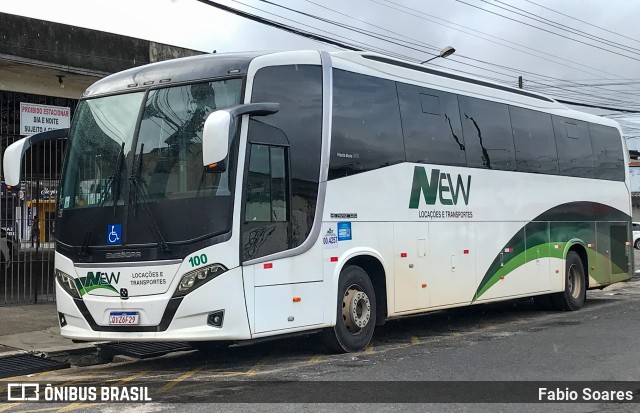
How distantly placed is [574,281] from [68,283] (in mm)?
10522

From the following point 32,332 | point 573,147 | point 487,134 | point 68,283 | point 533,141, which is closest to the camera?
point 68,283

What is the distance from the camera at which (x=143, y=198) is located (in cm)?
797

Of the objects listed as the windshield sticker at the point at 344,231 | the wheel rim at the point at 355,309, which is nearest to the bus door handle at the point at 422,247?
the wheel rim at the point at 355,309

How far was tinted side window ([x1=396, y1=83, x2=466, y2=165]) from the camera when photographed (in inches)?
412

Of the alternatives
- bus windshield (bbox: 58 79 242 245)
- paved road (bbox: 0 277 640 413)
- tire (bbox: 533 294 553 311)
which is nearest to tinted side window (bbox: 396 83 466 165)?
paved road (bbox: 0 277 640 413)

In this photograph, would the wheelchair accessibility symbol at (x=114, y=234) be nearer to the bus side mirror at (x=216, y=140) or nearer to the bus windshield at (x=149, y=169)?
the bus windshield at (x=149, y=169)

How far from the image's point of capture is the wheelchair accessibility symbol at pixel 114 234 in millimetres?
8016

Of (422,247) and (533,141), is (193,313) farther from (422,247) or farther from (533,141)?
(533,141)

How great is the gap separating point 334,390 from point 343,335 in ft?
6.65

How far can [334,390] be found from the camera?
7.07m

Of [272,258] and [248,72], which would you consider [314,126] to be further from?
[272,258]

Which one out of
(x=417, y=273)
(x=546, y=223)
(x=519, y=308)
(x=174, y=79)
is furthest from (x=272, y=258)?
(x=519, y=308)

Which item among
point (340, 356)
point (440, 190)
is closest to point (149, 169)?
point (340, 356)

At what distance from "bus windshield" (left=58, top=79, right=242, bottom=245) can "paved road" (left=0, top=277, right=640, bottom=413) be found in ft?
5.30
